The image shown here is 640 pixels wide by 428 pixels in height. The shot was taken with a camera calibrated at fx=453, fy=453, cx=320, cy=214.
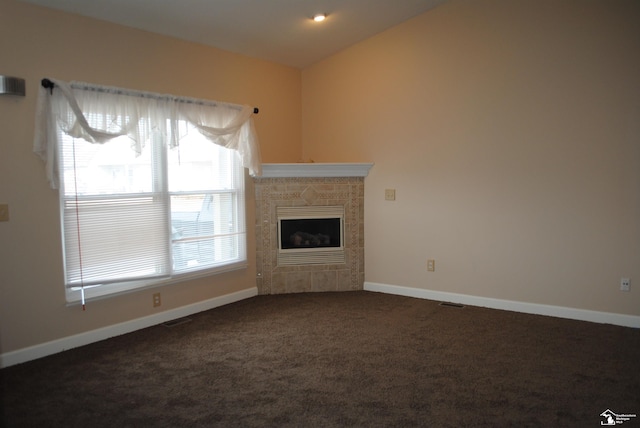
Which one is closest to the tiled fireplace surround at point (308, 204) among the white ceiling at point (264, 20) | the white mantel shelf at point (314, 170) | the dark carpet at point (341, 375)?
the white mantel shelf at point (314, 170)

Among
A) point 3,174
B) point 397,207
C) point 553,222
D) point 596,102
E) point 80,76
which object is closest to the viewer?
point 3,174

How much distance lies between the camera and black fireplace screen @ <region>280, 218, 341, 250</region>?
5125mm

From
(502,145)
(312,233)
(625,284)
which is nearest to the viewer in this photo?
(625,284)

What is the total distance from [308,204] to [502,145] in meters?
2.09

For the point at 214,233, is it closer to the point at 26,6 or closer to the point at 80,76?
the point at 80,76

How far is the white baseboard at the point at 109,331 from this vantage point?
125 inches

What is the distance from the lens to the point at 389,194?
500cm

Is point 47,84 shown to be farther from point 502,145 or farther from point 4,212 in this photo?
point 502,145

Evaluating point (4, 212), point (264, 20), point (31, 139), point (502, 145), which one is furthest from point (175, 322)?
point (502, 145)

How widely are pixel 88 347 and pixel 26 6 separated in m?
2.49

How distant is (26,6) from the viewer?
312 cm

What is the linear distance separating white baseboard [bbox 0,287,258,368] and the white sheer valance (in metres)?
1.18

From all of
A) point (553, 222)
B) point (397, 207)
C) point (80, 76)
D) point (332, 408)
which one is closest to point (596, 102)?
point (553, 222)

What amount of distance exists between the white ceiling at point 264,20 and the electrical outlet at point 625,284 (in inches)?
119
